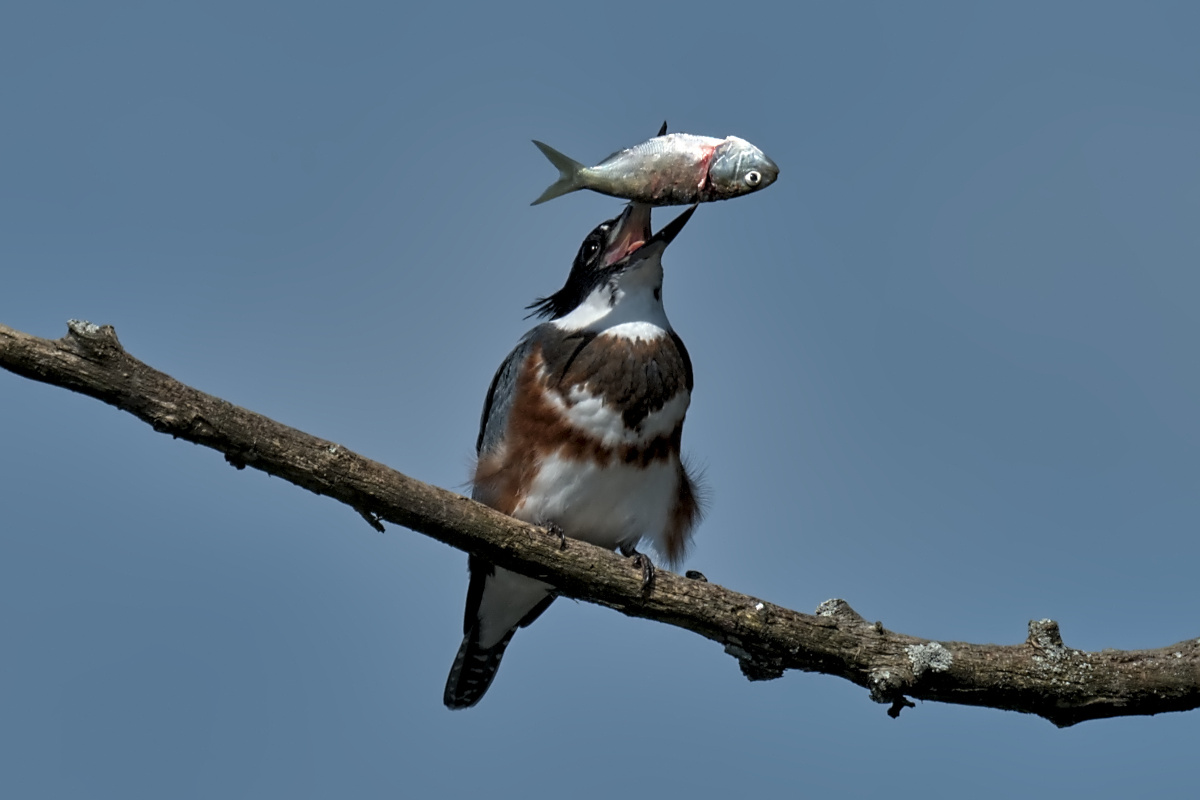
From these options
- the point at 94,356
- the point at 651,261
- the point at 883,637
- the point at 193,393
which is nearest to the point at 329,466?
the point at 193,393

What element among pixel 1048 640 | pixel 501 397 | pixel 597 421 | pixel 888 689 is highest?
pixel 501 397

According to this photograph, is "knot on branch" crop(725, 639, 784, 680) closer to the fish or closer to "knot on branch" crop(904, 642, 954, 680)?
"knot on branch" crop(904, 642, 954, 680)

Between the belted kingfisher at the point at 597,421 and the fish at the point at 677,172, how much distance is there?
40 cm

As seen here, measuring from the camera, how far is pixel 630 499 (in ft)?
17.0

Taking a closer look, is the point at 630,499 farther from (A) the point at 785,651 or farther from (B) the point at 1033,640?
(B) the point at 1033,640

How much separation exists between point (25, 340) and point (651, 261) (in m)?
2.86

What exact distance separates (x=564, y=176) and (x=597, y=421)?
1.01 m

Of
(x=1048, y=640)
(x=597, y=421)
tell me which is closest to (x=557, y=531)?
(x=597, y=421)

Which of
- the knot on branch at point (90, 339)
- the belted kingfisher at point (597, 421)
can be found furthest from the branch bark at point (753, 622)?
the belted kingfisher at point (597, 421)

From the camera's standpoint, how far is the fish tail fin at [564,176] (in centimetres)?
476

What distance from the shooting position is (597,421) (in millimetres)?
5047

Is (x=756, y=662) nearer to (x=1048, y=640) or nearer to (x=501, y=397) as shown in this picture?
(x=1048, y=640)

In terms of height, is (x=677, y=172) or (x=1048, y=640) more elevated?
(x=677, y=172)

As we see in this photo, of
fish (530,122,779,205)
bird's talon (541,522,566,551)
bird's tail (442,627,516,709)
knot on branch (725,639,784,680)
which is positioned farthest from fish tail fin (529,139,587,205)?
bird's tail (442,627,516,709)
